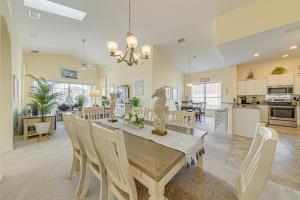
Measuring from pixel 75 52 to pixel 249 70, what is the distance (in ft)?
28.3

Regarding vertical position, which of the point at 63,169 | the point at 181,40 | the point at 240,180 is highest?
the point at 181,40

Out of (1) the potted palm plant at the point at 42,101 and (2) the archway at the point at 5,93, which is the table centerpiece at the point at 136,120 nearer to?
(2) the archway at the point at 5,93

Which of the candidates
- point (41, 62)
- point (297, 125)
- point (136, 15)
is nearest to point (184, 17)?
point (136, 15)

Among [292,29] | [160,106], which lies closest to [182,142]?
[160,106]

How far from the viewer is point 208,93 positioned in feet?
27.4

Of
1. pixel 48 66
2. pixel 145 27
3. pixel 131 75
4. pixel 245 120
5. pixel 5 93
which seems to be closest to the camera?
pixel 5 93

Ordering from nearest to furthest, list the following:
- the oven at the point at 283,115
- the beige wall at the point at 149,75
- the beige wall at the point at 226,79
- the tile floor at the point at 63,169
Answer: the tile floor at the point at 63,169 → the oven at the point at 283,115 → the beige wall at the point at 149,75 → the beige wall at the point at 226,79

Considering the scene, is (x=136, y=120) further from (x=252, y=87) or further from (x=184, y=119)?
(x=252, y=87)

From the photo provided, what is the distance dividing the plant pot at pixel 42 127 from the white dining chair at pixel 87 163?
2.98m

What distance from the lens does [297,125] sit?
514cm

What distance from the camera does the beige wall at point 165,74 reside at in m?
5.90

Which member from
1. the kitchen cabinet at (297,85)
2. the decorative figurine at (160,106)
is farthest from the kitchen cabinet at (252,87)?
the decorative figurine at (160,106)

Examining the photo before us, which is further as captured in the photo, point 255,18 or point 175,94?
point 175,94

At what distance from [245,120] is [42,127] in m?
5.86
